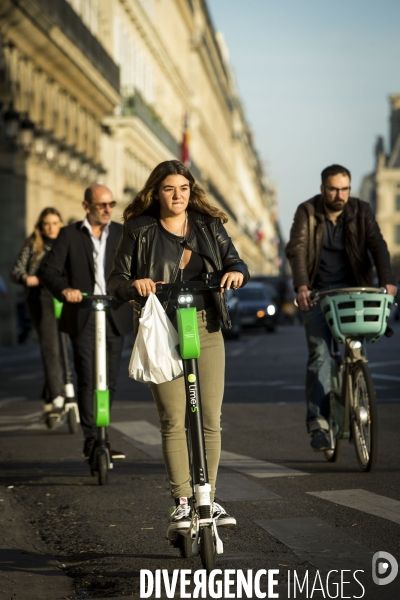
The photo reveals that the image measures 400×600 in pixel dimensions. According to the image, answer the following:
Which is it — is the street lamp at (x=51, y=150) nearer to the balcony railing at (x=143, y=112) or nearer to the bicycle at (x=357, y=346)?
the balcony railing at (x=143, y=112)

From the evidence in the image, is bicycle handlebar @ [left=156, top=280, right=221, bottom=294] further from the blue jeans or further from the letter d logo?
the blue jeans

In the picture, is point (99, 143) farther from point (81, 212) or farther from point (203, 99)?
point (203, 99)

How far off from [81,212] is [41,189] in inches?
276

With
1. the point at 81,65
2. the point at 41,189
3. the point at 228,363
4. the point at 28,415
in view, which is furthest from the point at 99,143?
the point at 28,415

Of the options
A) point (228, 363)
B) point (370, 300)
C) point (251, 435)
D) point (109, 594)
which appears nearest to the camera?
point (109, 594)

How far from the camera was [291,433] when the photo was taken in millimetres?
10047

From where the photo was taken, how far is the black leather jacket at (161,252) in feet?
17.6

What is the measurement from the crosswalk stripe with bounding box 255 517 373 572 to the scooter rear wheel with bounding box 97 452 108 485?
169cm

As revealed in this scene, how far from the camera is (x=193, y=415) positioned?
507 cm

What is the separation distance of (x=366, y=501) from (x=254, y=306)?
35.8 meters

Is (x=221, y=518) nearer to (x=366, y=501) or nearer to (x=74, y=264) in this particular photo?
(x=366, y=501)

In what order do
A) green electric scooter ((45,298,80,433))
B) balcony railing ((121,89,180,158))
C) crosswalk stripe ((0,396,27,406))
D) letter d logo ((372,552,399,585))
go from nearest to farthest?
letter d logo ((372,552,399,585))
green electric scooter ((45,298,80,433))
crosswalk stripe ((0,396,27,406))
balcony railing ((121,89,180,158))

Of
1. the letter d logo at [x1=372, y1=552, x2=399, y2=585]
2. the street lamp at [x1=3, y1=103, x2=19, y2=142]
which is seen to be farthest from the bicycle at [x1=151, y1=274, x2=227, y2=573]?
the street lamp at [x1=3, y1=103, x2=19, y2=142]

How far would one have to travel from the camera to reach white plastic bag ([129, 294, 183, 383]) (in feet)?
16.9
